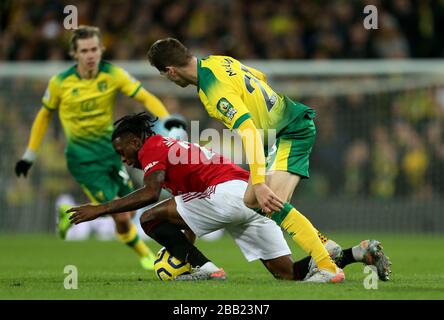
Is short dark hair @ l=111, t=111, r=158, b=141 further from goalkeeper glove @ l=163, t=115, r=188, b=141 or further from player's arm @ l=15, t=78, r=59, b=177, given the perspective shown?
player's arm @ l=15, t=78, r=59, b=177

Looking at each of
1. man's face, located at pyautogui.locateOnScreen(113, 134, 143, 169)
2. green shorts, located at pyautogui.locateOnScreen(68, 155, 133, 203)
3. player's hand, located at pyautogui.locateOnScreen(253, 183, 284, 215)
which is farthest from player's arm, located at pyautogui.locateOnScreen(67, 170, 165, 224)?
green shorts, located at pyautogui.locateOnScreen(68, 155, 133, 203)

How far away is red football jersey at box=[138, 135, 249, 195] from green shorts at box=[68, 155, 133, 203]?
2873 millimetres

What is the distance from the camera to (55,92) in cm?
1092

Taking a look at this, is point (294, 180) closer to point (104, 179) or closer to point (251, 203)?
point (251, 203)

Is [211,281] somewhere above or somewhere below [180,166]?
below

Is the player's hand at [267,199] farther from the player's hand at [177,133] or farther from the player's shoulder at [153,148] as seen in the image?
the player's hand at [177,133]

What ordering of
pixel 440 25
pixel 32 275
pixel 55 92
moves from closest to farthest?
1. pixel 32 275
2. pixel 55 92
3. pixel 440 25

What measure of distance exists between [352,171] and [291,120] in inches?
377

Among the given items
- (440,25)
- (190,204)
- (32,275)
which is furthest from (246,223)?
(440,25)

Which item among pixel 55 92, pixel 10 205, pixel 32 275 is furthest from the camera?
pixel 10 205

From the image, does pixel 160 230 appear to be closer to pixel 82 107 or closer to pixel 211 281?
pixel 211 281

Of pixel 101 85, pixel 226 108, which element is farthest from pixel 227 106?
pixel 101 85

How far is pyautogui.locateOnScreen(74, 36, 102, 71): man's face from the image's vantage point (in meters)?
10.7

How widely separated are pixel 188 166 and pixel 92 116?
3.24m
